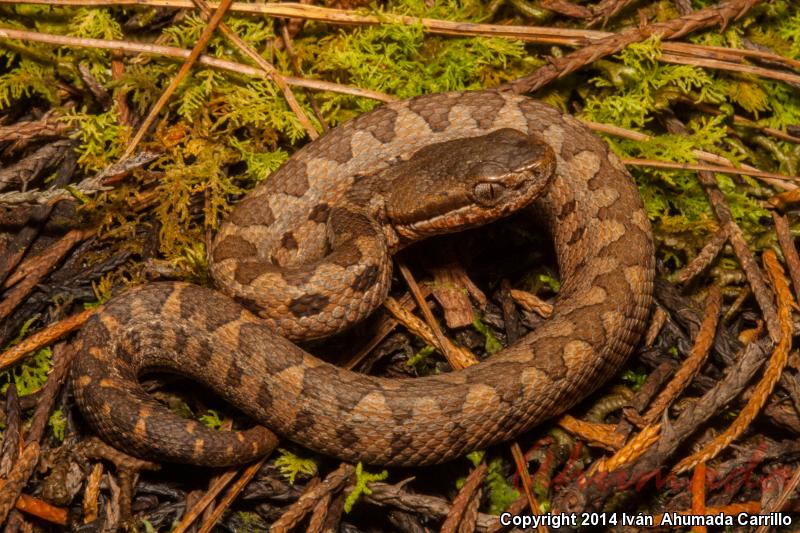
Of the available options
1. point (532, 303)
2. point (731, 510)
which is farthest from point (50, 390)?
point (731, 510)

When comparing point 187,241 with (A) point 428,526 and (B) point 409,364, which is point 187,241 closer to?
(B) point 409,364

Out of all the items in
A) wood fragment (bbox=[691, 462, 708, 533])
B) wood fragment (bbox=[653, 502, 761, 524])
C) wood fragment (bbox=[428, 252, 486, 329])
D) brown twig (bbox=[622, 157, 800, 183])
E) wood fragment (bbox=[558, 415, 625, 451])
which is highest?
brown twig (bbox=[622, 157, 800, 183])

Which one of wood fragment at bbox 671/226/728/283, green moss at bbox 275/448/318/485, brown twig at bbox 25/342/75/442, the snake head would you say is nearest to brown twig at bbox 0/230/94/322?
brown twig at bbox 25/342/75/442

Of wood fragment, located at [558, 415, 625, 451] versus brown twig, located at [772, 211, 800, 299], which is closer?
wood fragment, located at [558, 415, 625, 451]

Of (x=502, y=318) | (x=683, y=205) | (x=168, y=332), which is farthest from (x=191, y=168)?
(x=683, y=205)

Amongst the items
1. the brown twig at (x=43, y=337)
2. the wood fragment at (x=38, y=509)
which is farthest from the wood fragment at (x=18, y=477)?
the brown twig at (x=43, y=337)

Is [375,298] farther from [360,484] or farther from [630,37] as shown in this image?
[630,37]

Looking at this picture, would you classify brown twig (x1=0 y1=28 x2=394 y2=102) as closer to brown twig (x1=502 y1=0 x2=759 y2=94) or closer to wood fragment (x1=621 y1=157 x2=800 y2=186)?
brown twig (x1=502 y1=0 x2=759 y2=94)
